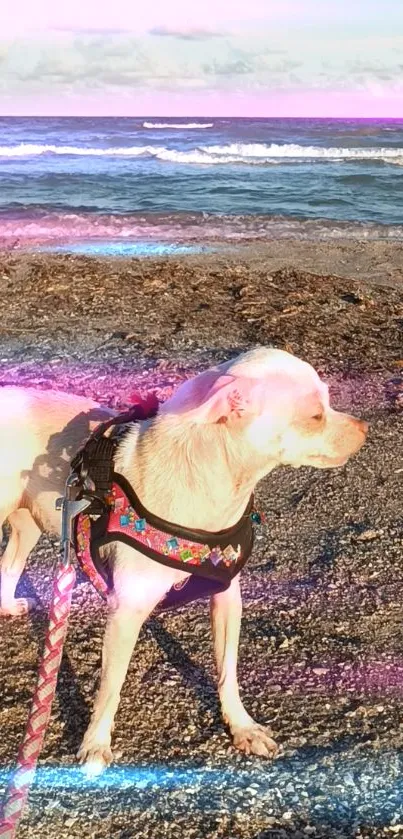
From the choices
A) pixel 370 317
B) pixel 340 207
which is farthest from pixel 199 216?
pixel 370 317

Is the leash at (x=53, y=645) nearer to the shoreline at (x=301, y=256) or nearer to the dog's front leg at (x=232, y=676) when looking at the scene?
the dog's front leg at (x=232, y=676)

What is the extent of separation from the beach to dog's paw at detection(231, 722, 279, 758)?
3cm

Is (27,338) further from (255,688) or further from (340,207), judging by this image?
(340,207)

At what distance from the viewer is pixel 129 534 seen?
2.54m

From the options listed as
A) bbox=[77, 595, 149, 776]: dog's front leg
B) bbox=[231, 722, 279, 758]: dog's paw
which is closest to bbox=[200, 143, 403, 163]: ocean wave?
bbox=[231, 722, 279, 758]: dog's paw

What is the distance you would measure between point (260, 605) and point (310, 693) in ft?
1.98

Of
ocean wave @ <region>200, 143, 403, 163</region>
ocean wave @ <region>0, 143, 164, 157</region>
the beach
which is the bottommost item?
the beach

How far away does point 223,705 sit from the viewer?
2930 millimetres

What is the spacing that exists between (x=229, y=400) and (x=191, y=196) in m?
17.7

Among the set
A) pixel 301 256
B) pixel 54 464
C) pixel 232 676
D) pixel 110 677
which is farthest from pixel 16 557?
pixel 301 256

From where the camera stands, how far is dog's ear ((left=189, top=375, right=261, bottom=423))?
7.90 ft

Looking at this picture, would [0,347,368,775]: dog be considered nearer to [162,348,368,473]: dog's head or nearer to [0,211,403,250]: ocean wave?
[162,348,368,473]: dog's head

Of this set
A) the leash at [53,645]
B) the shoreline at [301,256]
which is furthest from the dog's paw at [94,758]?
the shoreline at [301,256]

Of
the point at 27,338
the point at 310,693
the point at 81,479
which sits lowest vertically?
the point at 310,693
